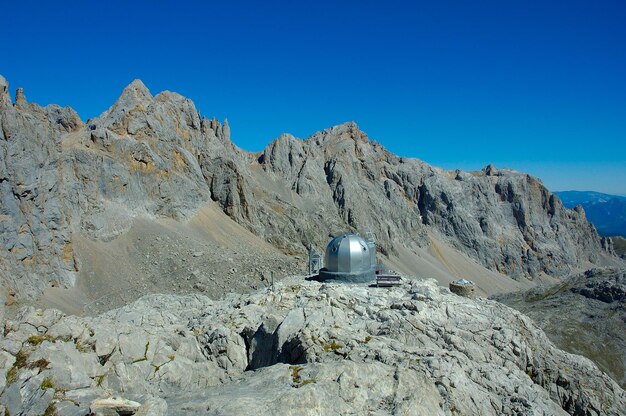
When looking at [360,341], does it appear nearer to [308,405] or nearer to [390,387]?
[390,387]

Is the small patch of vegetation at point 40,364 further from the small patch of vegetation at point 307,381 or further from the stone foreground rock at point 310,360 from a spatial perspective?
the small patch of vegetation at point 307,381

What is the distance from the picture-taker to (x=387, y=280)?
3102 cm

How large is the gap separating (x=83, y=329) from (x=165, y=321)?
8735 mm

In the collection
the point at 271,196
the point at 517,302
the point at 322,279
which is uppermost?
the point at 271,196

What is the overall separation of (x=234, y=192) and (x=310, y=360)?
250ft

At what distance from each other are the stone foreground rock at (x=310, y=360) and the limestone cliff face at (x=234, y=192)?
125ft

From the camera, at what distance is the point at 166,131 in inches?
3620

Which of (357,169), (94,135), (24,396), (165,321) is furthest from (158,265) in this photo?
(357,169)

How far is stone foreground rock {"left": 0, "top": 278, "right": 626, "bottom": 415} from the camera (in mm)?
15930

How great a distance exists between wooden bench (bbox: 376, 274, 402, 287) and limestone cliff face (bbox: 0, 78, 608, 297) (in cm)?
4471

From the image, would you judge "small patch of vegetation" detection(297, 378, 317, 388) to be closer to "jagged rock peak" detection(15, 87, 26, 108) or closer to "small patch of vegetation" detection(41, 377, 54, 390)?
"small patch of vegetation" detection(41, 377, 54, 390)

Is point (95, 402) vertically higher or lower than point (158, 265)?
lower

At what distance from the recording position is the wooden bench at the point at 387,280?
99.2 feet

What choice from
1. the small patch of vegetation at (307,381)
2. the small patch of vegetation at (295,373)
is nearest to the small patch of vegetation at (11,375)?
the small patch of vegetation at (295,373)
